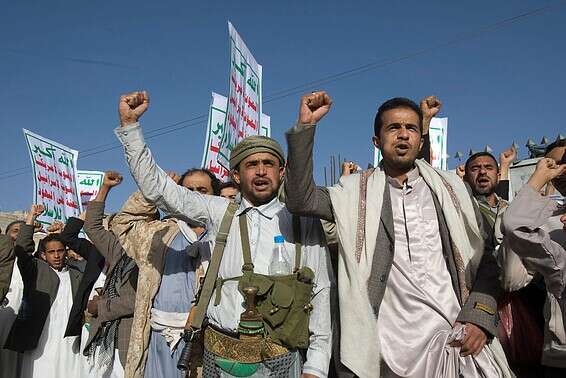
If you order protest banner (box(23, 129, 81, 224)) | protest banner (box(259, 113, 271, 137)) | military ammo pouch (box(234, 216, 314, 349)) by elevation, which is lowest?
military ammo pouch (box(234, 216, 314, 349))

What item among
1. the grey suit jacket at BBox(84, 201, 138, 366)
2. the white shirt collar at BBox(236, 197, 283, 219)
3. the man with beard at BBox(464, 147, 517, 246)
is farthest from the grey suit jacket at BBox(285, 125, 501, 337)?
the grey suit jacket at BBox(84, 201, 138, 366)

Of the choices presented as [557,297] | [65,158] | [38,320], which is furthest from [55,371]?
[557,297]

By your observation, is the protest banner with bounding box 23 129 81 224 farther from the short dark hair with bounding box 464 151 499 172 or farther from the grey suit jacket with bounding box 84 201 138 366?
the short dark hair with bounding box 464 151 499 172

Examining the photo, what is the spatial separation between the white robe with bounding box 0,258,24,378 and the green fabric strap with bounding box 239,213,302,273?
185 inches

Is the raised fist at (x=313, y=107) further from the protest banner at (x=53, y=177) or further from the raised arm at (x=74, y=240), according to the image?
the protest banner at (x=53, y=177)

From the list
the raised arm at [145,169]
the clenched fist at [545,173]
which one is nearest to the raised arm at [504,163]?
the clenched fist at [545,173]

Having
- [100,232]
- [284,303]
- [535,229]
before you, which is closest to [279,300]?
[284,303]

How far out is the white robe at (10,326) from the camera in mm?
6621

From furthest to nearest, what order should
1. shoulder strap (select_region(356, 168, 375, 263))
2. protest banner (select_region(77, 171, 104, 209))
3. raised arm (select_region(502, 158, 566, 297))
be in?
1. protest banner (select_region(77, 171, 104, 209))
2. shoulder strap (select_region(356, 168, 375, 263))
3. raised arm (select_region(502, 158, 566, 297))

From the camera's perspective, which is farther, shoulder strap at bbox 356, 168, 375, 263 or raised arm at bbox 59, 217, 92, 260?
raised arm at bbox 59, 217, 92, 260

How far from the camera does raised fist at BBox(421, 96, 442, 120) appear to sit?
3039 mm

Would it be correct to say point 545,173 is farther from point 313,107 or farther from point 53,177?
point 53,177

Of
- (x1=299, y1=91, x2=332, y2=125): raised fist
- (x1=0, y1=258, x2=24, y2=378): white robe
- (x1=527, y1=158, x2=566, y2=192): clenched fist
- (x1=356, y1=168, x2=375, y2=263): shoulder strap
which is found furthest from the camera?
(x1=0, y1=258, x2=24, y2=378): white robe

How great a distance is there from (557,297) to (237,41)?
445 cm
